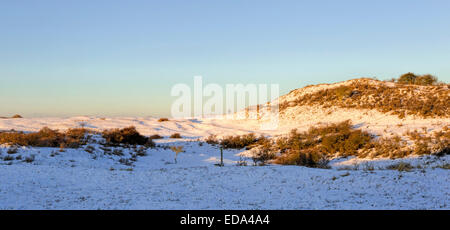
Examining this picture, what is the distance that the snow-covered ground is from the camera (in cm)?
739

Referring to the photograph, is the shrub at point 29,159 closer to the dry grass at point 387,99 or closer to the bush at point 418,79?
the dry grass at point 387,99

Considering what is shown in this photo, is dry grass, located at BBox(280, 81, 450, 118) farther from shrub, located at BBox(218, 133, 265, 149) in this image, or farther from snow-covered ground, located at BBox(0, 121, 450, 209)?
snow-covered ground, located at BBox(0, 121, 450, 209)

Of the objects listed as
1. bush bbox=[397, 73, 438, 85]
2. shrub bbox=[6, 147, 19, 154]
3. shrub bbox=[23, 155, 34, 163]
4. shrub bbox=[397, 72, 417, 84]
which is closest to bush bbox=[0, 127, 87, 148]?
shrub bbox=[6, 147, 19, 154]

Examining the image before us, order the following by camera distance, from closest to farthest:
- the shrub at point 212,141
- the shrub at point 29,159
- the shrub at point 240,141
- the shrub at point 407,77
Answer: the shrub at point 29,159, the shrub at point 240,141, the shrub at point 212,141, the shrub at point 407,77

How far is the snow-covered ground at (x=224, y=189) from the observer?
739 cm

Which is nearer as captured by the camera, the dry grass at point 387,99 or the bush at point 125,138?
the bush at point 125,138

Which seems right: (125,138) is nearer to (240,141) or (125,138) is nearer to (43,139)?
(43,139)

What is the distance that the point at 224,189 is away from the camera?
30.7 feet

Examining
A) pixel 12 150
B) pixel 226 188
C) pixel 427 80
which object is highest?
pixel 427 80

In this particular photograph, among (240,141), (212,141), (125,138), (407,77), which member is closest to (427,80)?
(407,77)

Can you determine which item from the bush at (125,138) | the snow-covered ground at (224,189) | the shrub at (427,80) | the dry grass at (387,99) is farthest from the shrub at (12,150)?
the shrub at (427,80)

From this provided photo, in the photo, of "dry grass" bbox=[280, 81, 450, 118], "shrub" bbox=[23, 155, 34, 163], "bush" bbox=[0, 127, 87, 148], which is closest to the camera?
"shrub" bbox=[23, 155, 34, 163]
